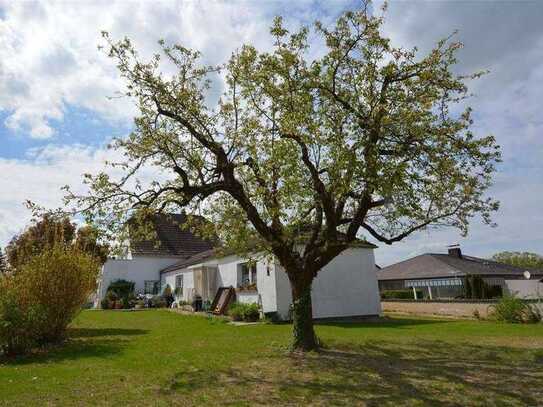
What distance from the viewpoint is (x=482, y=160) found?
415 inches

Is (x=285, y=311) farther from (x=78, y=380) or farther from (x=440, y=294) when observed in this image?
(x=440, y=294)

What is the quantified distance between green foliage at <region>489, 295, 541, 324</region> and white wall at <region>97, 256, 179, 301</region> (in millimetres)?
27297

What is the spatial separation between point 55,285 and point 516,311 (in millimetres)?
18731

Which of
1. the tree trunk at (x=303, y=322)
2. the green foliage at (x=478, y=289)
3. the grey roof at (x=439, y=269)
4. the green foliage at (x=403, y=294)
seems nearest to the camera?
the tree trunk at (x=303, y=322)

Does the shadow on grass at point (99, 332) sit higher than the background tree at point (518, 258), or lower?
lower

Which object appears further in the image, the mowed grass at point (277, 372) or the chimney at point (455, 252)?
the chimney at point (455, 252)

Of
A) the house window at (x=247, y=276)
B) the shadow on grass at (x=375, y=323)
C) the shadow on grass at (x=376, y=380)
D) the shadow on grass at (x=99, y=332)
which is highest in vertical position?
the house window at (x=247, y=276)

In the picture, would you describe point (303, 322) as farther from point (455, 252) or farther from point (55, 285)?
point (455, 252)

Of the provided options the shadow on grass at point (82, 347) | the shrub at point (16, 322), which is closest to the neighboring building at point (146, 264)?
the shadow on grass at point (82, 347)

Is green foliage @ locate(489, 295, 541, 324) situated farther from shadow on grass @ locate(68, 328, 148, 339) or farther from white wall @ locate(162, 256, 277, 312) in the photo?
shadow on grass @ locate(68, 328, 148, 339)

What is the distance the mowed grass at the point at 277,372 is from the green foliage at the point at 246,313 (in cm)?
602

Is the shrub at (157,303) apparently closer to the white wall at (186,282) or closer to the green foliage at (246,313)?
the white wall at (186,282)

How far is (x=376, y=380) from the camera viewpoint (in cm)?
823

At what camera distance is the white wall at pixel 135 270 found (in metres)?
37.0
